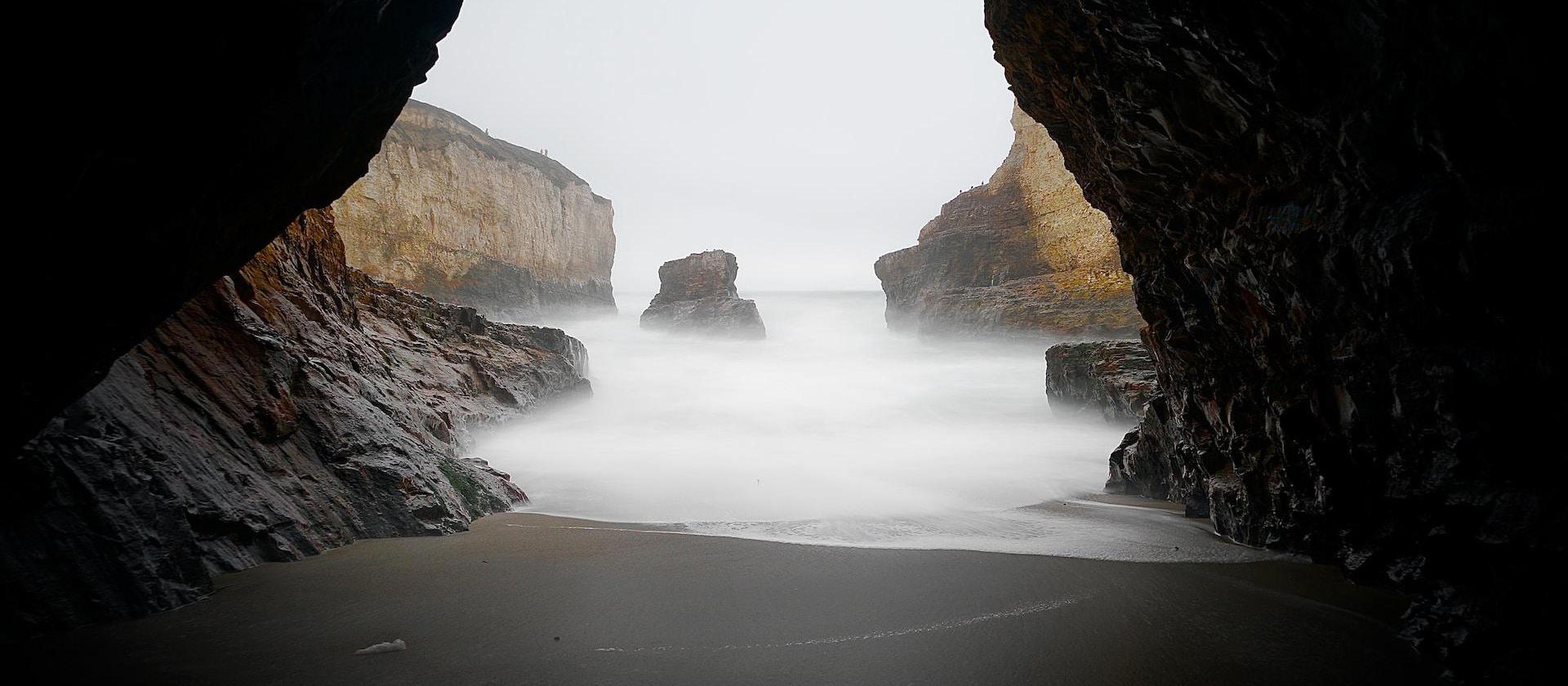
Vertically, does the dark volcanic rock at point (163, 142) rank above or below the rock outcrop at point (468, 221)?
below

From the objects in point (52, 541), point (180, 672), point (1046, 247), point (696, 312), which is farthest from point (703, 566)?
point (696, 312)

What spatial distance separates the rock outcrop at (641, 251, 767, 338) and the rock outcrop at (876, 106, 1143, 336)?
32.2 ft

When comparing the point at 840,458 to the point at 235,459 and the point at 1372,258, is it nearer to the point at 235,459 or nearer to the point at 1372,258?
the point at 235,459

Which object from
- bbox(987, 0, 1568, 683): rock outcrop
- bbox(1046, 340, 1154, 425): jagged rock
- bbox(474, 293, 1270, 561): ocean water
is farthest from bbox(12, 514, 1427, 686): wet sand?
bbox(1046, 340, 1154, 425): jagged rock

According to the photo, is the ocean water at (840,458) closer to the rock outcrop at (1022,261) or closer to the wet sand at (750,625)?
the wet sand at (750,625)

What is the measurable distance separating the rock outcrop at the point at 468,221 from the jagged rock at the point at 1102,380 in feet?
83.4

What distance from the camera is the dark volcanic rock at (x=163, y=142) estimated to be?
1.82 metres

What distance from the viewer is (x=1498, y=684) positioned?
105 inches

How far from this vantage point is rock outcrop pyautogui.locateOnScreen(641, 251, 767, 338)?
123ft

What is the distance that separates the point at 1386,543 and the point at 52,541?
6.63 m

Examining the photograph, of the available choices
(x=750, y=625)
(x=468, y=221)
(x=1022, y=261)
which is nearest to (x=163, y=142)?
(x=750, y=625)

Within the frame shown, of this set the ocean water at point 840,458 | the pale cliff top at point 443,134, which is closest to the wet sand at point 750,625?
the ocean water at point 840,458

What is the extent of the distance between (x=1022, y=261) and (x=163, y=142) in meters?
33.6

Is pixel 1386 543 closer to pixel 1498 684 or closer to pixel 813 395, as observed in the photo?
pixel 1498 684
